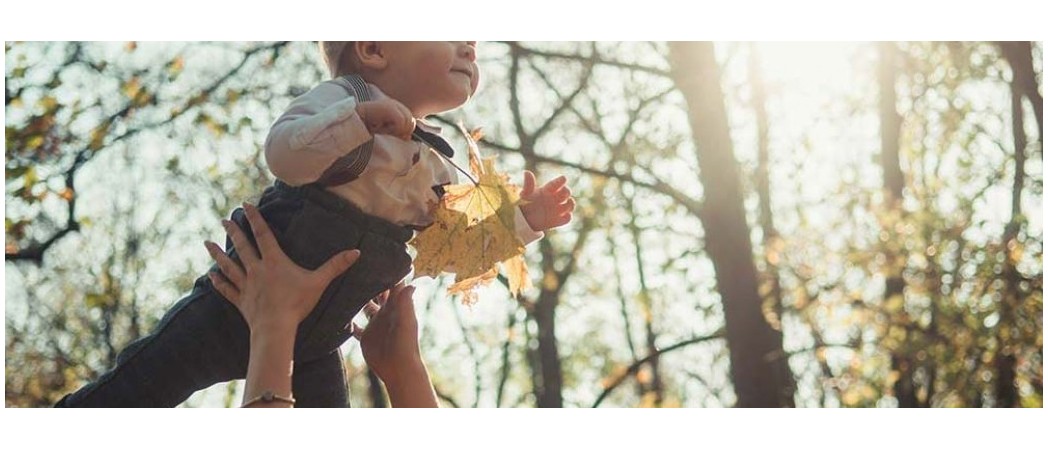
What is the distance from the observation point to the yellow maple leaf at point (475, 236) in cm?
166

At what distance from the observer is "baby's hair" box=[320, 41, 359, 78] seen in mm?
1807

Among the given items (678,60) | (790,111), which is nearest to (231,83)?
(678,60)

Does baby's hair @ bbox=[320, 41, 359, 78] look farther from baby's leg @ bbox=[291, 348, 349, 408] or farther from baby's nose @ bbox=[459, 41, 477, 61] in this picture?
baby's leg @ bbox=[291, 348, 349, 408]

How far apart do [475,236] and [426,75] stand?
254 millimetres

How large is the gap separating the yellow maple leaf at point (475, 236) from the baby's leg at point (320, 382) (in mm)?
220

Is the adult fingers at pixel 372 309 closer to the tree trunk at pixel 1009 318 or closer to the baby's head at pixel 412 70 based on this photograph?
the baby's head at pixel 412 70

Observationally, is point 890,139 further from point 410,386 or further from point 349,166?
point 349,166

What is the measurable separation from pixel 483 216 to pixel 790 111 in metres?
6.15

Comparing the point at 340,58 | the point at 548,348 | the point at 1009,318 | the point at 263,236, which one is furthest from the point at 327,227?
the point at 548,348

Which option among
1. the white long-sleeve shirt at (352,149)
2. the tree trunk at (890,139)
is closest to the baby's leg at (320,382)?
the white long-sleeve shirt at (352,149)

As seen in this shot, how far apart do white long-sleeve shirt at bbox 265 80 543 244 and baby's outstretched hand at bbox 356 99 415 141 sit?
0.04ft

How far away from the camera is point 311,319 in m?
1.69
